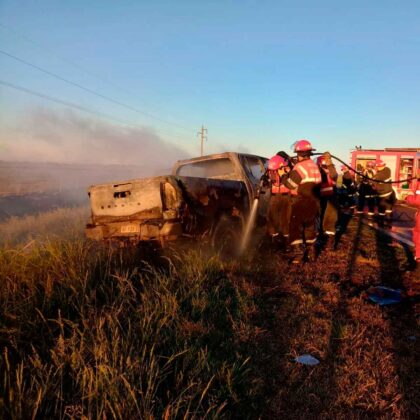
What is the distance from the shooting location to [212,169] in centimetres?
806

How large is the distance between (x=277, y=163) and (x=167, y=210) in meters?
2.78

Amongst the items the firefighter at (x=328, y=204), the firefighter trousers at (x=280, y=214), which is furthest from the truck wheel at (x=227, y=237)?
the firefighter at (x=328, y=204)

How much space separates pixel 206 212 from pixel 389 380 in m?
3.60

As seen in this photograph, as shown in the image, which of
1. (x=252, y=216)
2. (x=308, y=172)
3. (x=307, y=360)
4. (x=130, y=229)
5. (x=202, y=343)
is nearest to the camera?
(x=307, y=360)

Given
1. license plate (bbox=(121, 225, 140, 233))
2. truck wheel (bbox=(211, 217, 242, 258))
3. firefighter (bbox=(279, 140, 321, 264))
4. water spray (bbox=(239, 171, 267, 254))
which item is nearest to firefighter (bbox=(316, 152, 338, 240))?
firefighter (bbox=(279, 140, 321, 264))

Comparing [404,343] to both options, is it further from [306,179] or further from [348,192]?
[348,192]

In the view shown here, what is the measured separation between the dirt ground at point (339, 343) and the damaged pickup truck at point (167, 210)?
1102mm

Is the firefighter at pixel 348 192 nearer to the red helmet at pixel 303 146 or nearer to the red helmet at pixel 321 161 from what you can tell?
the red helmet at pixel 321 161

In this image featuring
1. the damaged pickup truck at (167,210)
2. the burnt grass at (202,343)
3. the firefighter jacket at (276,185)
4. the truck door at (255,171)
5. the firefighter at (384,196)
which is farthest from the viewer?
the firefighter at (384,196)

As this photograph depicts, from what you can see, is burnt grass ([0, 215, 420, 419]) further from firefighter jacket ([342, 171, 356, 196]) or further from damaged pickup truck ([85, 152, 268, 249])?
firefighter jacket ([342, 171, 356, 196])

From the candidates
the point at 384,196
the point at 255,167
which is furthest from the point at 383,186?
the point at 255,167

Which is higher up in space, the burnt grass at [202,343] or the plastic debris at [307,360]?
the burnt grass at [202,343]

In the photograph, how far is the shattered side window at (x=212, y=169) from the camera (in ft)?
25.2

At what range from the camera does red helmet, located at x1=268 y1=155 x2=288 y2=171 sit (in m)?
7.05
